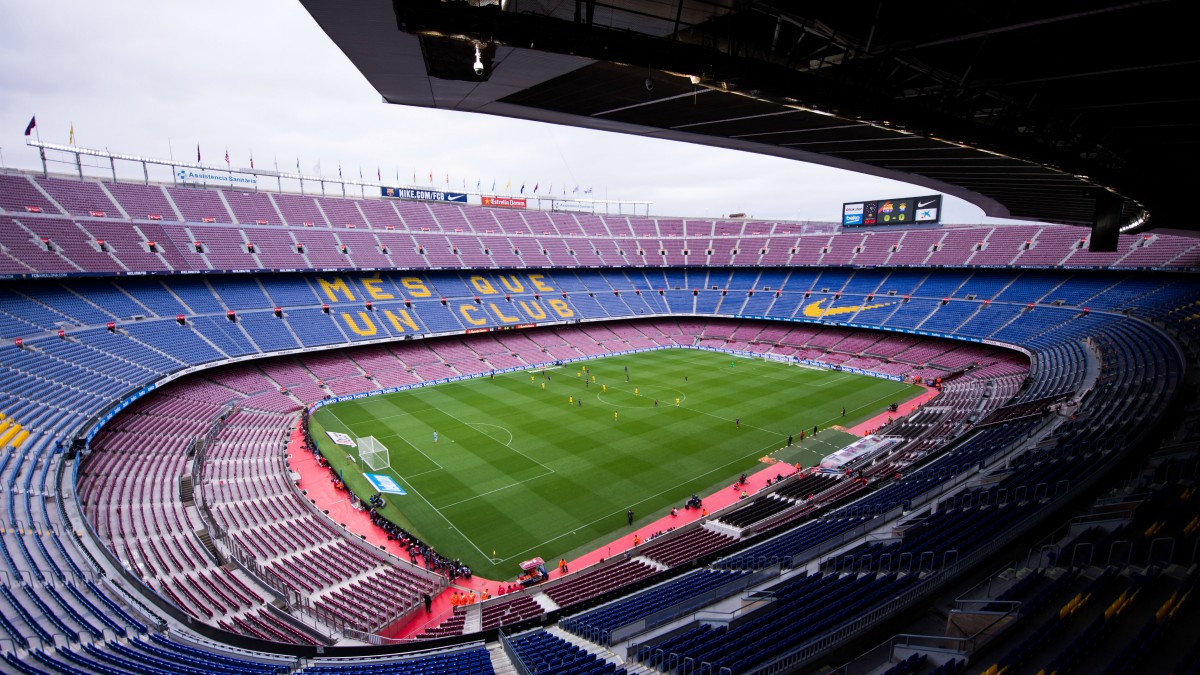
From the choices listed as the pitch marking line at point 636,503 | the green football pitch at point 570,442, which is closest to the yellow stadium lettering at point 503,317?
the green football pitch at point 570,442

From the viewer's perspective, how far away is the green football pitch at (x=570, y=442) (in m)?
Result: 22.1

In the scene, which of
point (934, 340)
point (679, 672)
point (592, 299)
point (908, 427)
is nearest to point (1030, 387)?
point (908, 427)

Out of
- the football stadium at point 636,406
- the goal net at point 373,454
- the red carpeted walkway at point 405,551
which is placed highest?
the football stadium at point 636,406

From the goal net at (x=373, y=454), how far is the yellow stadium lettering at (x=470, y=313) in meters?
23.1

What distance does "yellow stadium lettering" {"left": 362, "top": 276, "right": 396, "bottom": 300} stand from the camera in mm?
50688

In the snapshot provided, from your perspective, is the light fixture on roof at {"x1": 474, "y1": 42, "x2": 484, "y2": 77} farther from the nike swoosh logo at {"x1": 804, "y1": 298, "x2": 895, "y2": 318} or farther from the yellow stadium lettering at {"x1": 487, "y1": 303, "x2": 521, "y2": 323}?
the nike swoosh logo at {"x1": 804, "y1": 298, "x2": 895, "y2": 318}

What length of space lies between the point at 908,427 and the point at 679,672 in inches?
996

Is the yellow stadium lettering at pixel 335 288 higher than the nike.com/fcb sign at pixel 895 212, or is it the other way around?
the nike.com/fcb sign at pixel 895 212

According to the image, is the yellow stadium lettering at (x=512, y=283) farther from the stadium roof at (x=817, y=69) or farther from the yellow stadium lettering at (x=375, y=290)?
the stadium roof at (x=817, y=69)

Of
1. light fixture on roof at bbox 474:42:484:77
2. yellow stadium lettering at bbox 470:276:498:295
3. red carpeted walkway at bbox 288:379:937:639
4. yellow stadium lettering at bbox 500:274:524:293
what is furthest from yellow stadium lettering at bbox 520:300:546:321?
light fixture on roof at bbox 474:42:484:77

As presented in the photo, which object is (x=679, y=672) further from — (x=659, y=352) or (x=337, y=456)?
(x=659, y=352)

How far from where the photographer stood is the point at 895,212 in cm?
5950

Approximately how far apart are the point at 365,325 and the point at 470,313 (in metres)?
9.73

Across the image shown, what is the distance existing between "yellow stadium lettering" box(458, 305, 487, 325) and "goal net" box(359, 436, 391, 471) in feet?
75.8
